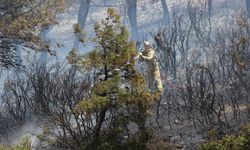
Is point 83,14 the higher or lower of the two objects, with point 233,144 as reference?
higher

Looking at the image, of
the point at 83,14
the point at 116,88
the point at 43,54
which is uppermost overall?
the point at 83,14

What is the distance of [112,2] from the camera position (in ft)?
165

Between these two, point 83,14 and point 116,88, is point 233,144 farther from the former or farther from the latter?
point 83,14

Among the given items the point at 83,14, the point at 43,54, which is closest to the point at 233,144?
the point at 83,14

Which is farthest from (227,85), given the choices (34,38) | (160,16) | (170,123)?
(160,16)

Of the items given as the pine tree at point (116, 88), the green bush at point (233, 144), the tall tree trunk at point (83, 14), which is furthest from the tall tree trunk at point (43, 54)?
the green bush at point (233, 144)

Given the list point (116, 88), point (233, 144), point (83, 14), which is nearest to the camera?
point (233, 144)

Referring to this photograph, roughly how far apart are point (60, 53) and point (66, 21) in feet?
19.4

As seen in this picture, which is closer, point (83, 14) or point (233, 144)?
point (233, 144)

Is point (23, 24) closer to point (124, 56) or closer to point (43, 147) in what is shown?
point (43, 147)

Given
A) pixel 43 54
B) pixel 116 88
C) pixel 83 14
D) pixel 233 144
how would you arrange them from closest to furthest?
pixel 233 144 → pixel 116 88 → pixel 83 14 → pixel 43 54

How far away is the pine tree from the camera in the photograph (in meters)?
5.93

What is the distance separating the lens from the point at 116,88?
19.6ft

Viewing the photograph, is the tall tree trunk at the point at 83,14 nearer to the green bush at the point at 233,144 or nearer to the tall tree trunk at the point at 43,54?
the tall tree trunk at the point at 43,54
